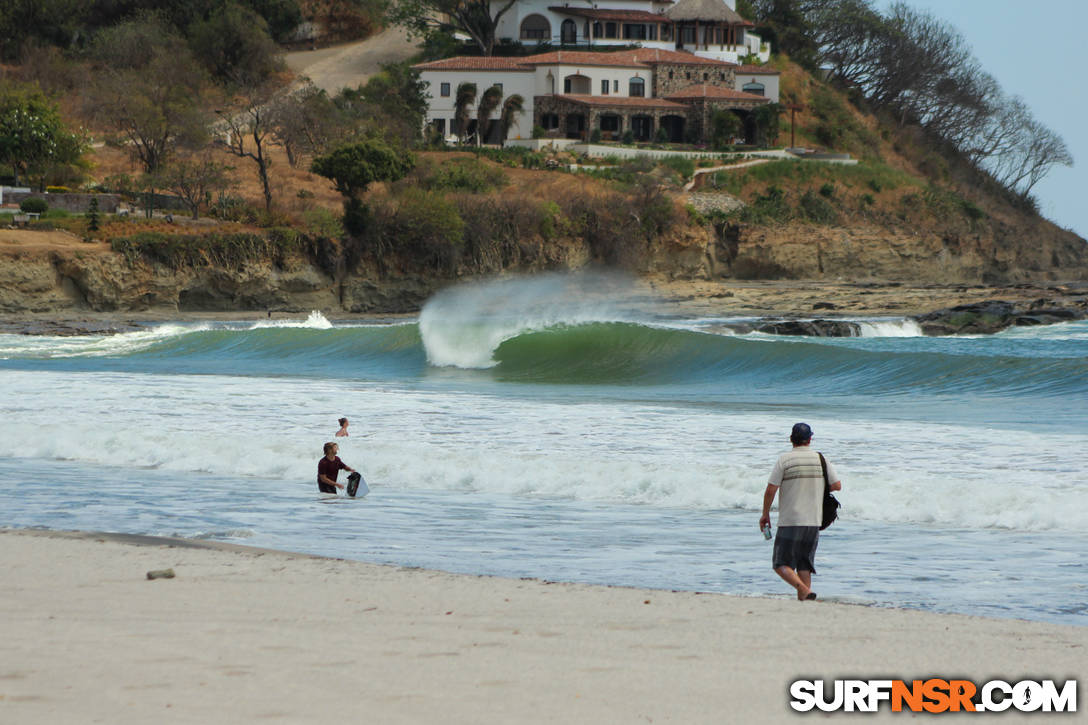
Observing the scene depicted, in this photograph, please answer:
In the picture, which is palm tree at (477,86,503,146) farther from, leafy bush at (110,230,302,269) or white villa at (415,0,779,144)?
leafy bush at (110,230,302,269)

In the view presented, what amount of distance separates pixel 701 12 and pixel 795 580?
7894cm


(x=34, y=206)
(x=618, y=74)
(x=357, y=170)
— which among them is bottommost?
(x=34, y=206)

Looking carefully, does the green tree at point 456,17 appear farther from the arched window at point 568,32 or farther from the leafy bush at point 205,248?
the leafy bush at point 205,248

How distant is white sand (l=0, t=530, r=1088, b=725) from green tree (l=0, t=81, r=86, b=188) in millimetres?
47411

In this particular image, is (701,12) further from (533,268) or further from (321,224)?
(321,224)

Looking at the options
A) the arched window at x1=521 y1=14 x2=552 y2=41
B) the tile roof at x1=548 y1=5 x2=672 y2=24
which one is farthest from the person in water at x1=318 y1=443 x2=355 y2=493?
the arched window at x1=521 y1=14 x2=552 y2=41

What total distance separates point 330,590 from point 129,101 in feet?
177

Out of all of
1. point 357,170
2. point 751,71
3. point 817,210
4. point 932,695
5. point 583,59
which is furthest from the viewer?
point 751,71

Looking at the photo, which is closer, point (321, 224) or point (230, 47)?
point (321, 224)

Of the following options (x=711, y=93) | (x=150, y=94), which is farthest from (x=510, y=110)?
(x=150, y=94)

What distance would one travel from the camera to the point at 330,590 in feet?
27.0

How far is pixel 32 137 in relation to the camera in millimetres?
51594

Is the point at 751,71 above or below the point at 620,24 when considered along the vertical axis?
below

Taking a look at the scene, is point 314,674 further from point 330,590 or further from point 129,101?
point 129,101
